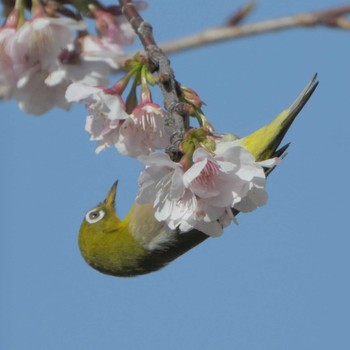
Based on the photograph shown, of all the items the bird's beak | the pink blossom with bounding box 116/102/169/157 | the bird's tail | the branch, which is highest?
the bird's beak

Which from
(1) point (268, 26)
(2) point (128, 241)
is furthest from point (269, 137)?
(1) point (268, 26)

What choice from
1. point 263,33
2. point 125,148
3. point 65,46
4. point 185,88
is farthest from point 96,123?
point 263,33

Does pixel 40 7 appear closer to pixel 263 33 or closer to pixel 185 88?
pixel 185 88

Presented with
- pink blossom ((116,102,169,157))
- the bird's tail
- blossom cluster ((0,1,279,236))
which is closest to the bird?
the bird's tail

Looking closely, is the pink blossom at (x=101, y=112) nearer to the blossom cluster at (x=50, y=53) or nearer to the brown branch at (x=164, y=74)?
the blossom cluster at (x=50, y=53)

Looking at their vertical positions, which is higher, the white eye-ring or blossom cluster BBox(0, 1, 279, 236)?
the white eye-ring

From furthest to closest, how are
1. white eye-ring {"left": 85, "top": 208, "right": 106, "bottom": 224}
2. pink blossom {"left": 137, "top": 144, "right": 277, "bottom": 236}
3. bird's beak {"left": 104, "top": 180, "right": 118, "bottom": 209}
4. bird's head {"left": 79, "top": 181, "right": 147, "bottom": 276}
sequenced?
bird's beak {"left": 104, "top": 180, "right": 118, "bottom": 209}
white eye-ring {"left": 85, "top": 208, "right": 106, "bottom": 224}
bird's head {"left": 79, "top": 181, "right": 147, "bottom": 276}
pink blossom {"left": 137, "top": 144, "right": 277, "bottom": 236}

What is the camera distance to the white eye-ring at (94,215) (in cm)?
686

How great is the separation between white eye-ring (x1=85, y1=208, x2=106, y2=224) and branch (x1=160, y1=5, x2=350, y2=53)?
4.85 m

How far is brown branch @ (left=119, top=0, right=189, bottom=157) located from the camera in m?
2.32

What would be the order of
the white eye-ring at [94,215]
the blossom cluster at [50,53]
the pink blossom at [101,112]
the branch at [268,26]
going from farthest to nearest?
the white eye-ring at [94,215] < the pink blossom at [101,112] < the blossom cluster at [50,53] < the branch at [268,26]

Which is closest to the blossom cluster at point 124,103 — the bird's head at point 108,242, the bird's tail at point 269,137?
the bird's tail at point 269,137

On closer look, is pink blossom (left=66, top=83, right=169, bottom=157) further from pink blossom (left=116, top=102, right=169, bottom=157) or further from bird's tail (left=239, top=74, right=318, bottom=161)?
bird's tail (left=239, top=74, right=318, bottom=161)

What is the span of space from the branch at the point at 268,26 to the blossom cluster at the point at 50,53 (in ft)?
0.99
